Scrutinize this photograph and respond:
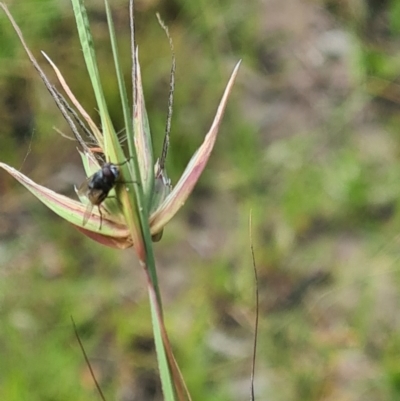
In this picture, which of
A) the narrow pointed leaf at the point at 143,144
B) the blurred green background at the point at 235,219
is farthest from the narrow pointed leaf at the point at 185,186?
the blurred green background at the point at 235,219

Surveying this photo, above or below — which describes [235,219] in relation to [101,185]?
below

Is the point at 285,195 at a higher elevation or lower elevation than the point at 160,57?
lower

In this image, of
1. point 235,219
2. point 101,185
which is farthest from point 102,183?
point 235,219

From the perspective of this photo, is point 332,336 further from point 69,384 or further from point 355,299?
Result: point 69,384

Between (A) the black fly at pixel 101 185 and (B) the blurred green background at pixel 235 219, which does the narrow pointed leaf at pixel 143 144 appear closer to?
(A) the black fly at pixel 101 185

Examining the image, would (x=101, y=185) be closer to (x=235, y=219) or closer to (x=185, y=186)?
(x=185, y=186)

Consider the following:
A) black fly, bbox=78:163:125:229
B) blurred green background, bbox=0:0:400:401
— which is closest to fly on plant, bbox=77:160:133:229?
black fly, bbox=78:163:125:229

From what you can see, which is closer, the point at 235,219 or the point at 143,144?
the point at 143,144

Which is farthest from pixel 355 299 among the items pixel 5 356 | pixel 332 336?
pixel 5 356
